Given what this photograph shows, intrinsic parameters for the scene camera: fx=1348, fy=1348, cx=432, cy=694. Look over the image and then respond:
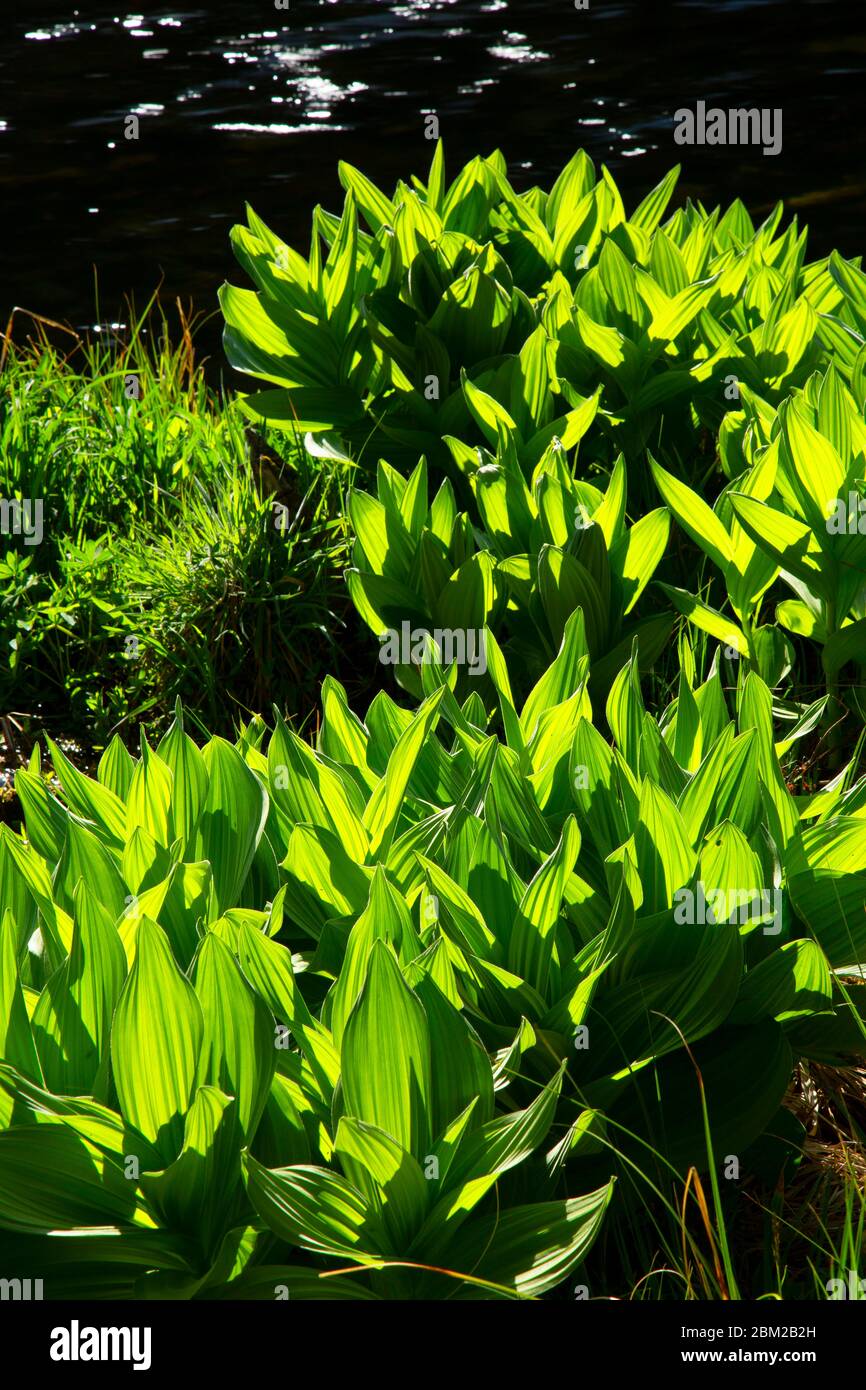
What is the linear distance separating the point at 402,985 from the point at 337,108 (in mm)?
9563

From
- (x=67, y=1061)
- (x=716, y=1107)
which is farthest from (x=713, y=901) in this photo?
(x=67, y=1061)

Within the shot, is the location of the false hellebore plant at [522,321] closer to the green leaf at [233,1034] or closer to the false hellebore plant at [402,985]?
the false hellebore plant at [402,985]

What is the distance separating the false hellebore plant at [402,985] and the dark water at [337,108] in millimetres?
5390

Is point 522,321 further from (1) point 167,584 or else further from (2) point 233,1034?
(2) point 233,1034

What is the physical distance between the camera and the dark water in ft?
25.7

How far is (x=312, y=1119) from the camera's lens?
1603mm

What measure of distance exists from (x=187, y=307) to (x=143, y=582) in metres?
3.61

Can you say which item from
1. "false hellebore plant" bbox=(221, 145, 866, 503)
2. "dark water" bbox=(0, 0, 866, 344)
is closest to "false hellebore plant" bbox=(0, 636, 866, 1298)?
"false hellebore plant" bbox=(221, 145, 866, 503)

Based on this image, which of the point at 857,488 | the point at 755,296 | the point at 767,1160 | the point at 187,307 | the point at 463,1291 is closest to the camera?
the point at 463,1291

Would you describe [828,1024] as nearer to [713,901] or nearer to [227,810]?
[713,901]

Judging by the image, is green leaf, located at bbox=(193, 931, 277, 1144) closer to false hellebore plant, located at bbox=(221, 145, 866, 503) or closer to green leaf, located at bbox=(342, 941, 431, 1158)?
green leaf, located at bbox=(342, 941, 431, 1158)

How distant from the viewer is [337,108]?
9.83 m

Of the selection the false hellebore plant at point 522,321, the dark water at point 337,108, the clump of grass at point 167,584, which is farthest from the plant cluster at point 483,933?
the dark water at point 337,108

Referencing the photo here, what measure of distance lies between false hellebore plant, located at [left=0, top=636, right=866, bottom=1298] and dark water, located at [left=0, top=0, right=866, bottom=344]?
5390mm
